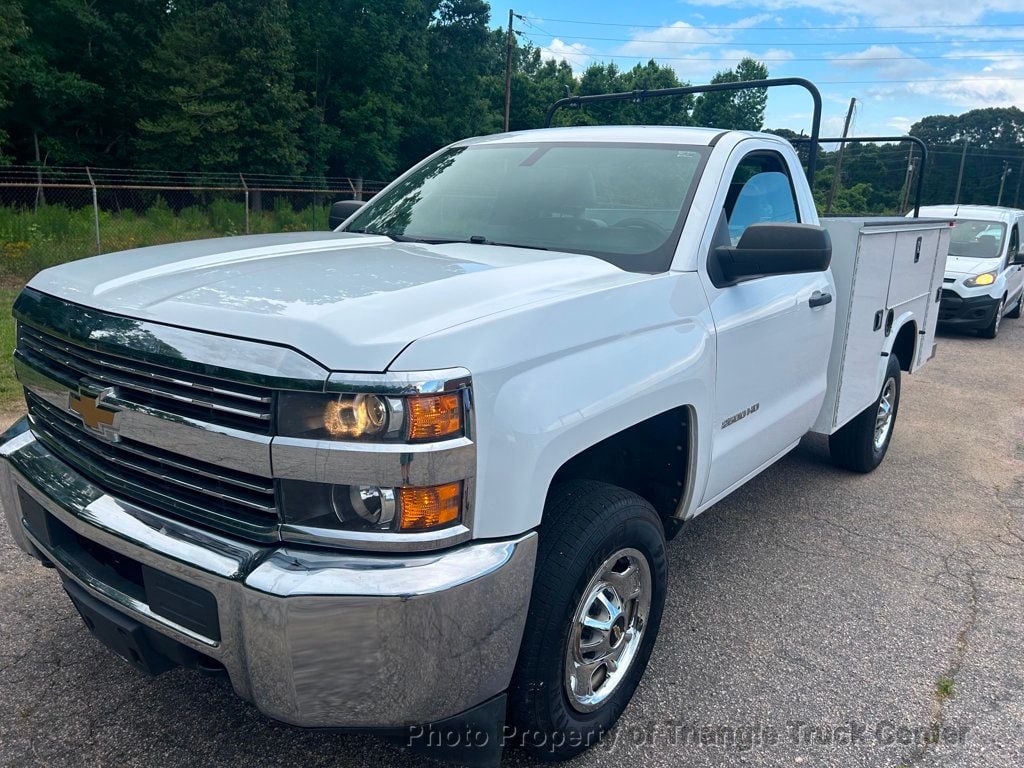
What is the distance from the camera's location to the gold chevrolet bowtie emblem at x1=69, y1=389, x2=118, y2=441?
201cm

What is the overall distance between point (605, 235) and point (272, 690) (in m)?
1.98

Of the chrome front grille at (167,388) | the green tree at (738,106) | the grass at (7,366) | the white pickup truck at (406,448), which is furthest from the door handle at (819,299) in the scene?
the green tree at (738,106)

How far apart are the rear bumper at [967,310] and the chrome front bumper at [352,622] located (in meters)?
11.1

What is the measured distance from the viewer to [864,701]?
2.76 meters

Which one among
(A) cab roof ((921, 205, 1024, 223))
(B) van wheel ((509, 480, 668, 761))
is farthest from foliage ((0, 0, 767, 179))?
(B) van wheel ((509, 480, 668, 761))

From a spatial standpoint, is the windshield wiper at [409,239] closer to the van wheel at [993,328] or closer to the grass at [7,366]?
the grass at [7,366]

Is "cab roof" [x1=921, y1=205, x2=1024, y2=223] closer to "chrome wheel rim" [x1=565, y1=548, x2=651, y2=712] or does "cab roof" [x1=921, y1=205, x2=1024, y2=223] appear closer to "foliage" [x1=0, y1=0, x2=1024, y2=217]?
"foliage" [x1=0, y1=0, x2=1024, y2=217]

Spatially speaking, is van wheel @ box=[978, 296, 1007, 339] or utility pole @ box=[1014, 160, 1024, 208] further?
utility pole @ box=[1014, 160, 1024, 208]

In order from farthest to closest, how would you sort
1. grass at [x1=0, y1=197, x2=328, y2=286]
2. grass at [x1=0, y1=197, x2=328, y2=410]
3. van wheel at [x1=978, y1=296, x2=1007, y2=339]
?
grass at [x1=0, y1=197, x2=328, y2=286] → van wheel at [x1=978, y1=296, x2=1007, y2=339] → grass at [x1=0, y1=197, x2=328, y2=410]

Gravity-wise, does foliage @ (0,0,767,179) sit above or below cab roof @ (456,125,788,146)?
above

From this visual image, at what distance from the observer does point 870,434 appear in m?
4.94

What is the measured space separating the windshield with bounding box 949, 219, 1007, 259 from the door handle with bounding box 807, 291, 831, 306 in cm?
951

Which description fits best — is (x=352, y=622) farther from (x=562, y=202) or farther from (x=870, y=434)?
(x=870, y=434)

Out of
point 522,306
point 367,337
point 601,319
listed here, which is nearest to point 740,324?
point 601,319
